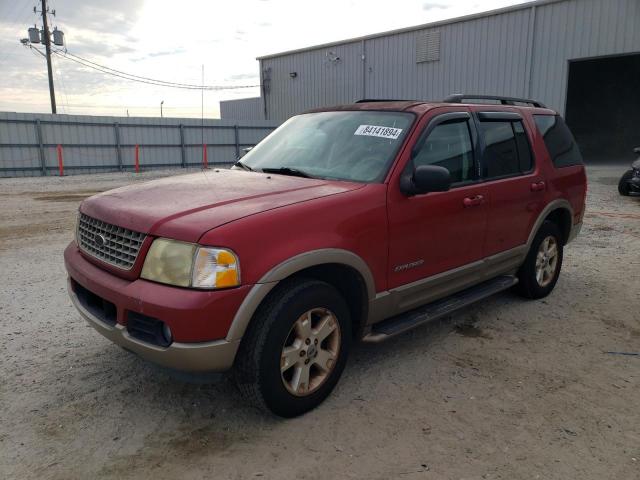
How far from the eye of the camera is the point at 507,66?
63.7ft

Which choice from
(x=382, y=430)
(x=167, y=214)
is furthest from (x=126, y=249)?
(x=382, y=430)

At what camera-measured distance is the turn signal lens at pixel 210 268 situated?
2.46 metres

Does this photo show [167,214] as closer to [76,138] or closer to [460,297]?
[460,297]

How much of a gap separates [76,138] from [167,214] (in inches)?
844

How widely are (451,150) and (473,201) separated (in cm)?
42

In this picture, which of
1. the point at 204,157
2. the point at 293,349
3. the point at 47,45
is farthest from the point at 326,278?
the point at 47,45

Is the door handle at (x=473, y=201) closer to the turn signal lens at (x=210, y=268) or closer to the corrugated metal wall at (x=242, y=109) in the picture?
the turn signal lens at (x=210, y=268)

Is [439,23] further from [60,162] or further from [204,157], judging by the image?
[60,162]

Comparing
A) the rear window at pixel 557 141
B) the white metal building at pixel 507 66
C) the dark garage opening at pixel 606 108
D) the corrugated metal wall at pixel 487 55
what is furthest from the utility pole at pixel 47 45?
the rear window at pixel 557 141

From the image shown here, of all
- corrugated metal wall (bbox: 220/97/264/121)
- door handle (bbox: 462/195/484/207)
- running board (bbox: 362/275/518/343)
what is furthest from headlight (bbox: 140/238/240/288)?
corrugated metal wall (bbox: 220/97/264/121)

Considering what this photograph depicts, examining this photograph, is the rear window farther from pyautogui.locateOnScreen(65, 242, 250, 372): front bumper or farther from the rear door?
pyautogui.locateOnScreen(65, 242, 250, 372): front bumper

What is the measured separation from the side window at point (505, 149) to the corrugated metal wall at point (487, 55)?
15679mm

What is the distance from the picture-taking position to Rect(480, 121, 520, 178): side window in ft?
13.5

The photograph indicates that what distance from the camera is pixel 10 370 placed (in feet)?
11.3
